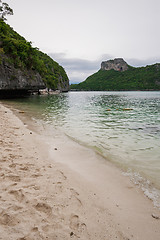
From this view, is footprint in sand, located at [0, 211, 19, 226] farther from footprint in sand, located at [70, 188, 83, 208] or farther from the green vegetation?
the green vegetation

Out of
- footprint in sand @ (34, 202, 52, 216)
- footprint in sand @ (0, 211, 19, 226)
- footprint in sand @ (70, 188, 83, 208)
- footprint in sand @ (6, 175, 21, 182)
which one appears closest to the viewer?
footprint in sand @ (0, 211, 19, 226)

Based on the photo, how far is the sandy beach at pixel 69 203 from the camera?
1.98 meters

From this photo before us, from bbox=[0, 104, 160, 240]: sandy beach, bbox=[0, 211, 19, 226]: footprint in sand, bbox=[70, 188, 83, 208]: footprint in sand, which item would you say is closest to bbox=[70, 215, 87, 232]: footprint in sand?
bbox=[0, 104, 160, 240]: sandy beach

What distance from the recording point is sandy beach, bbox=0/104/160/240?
1981mm

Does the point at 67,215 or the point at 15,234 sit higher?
the point at 15,234

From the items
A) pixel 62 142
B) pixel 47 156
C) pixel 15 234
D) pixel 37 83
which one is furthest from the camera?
pixel 37 83

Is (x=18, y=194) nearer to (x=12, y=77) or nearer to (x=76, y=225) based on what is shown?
(x=76, y=225)

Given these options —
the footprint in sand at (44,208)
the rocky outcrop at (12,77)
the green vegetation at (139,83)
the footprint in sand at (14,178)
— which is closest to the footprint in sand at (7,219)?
the footprint in sand at (44,208)

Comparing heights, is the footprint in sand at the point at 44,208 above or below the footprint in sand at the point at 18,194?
below

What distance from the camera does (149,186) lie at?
3592 millimetres

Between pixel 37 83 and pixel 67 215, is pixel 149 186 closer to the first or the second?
pixel 67 215

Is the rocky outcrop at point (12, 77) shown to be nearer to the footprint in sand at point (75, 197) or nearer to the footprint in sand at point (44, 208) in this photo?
the footprint in sand at point (75, 197)

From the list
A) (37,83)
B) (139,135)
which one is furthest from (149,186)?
(37,83)

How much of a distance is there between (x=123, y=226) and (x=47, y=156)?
3.41 meters
